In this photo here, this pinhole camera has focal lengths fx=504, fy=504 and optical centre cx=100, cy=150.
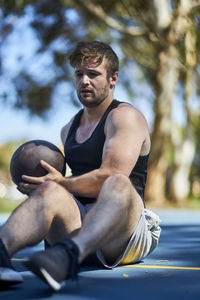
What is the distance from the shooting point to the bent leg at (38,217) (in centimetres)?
232

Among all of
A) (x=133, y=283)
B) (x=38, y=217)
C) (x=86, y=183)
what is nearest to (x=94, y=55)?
(x=86, y=183)

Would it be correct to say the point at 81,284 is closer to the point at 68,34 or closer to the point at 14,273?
the point at 14,273

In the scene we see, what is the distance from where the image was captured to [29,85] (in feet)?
50.9

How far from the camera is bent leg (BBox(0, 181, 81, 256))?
7.61 feet

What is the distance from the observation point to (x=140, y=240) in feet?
9.22

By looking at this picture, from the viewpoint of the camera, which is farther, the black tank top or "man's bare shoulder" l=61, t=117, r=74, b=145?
"man's bare shoulder" l=61, t=117, r=74, b=145

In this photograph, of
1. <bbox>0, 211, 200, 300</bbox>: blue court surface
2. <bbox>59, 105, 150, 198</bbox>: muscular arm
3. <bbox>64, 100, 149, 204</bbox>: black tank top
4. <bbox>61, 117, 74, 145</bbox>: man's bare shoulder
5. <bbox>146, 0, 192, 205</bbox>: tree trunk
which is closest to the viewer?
<bbox>0, 211, 200, 300</bbox>: blue court surface

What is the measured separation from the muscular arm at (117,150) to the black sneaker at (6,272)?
26.1 inches

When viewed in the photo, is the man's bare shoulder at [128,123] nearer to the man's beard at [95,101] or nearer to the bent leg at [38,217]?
the man's beard at [95,101]

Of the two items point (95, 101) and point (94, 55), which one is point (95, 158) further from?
point (94, 55)

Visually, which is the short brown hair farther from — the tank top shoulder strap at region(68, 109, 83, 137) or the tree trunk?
the tree trunk

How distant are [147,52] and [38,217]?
13.9 meters

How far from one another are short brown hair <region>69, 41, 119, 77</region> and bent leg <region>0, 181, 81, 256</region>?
2.88 ft

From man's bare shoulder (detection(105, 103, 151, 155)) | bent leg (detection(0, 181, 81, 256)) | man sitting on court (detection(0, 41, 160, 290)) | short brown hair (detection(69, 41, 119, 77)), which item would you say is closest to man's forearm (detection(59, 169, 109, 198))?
man sitting on court (detection(0, 41, 160, 290))
